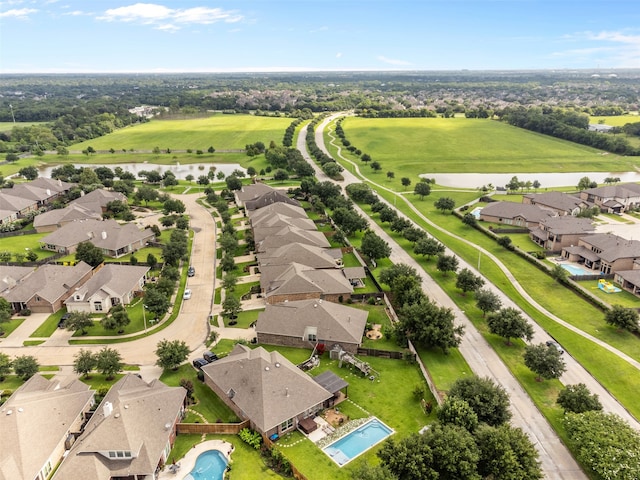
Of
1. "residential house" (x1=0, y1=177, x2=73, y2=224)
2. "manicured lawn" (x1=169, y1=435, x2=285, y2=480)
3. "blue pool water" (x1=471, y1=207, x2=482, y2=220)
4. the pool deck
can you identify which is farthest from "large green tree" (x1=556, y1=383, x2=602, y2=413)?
"residential house" (x1=0, y1=177, x2=73, y2=224)

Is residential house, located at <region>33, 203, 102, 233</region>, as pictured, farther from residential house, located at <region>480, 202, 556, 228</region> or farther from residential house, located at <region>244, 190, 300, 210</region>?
residential house, located at <region>480, 202, 556, 228</region>

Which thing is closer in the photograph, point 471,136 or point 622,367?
point 622,367

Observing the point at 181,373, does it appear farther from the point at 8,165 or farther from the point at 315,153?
the point at 8,165

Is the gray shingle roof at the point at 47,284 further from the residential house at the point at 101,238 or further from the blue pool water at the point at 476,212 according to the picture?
the blue pool water at the point at 476,212

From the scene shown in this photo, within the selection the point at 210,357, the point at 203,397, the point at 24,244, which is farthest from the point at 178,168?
the point at 203,397

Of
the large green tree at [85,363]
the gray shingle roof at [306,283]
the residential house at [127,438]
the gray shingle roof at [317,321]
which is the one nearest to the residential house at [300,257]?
the gray shingle roof at [306,283]

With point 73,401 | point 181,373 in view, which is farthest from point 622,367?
point 73,401

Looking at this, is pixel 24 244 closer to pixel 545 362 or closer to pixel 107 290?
pixel 107 290
